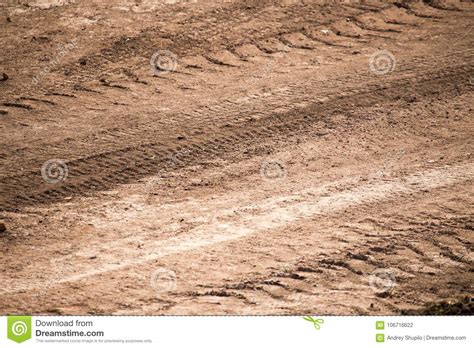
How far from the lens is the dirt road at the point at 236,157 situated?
7.57 metres

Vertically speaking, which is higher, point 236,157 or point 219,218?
point 236,157

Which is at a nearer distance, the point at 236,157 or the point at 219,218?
the point at 219,218

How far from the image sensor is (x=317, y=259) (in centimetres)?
779

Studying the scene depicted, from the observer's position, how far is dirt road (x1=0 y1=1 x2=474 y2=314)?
757 centimetres

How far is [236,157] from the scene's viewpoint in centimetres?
940

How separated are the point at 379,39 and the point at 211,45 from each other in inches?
111

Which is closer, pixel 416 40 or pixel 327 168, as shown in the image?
pixel 327 168

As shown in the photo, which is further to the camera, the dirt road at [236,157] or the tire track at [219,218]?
the tire track at [219,218]

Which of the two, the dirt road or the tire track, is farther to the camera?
the tire track

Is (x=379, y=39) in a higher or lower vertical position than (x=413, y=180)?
higher
